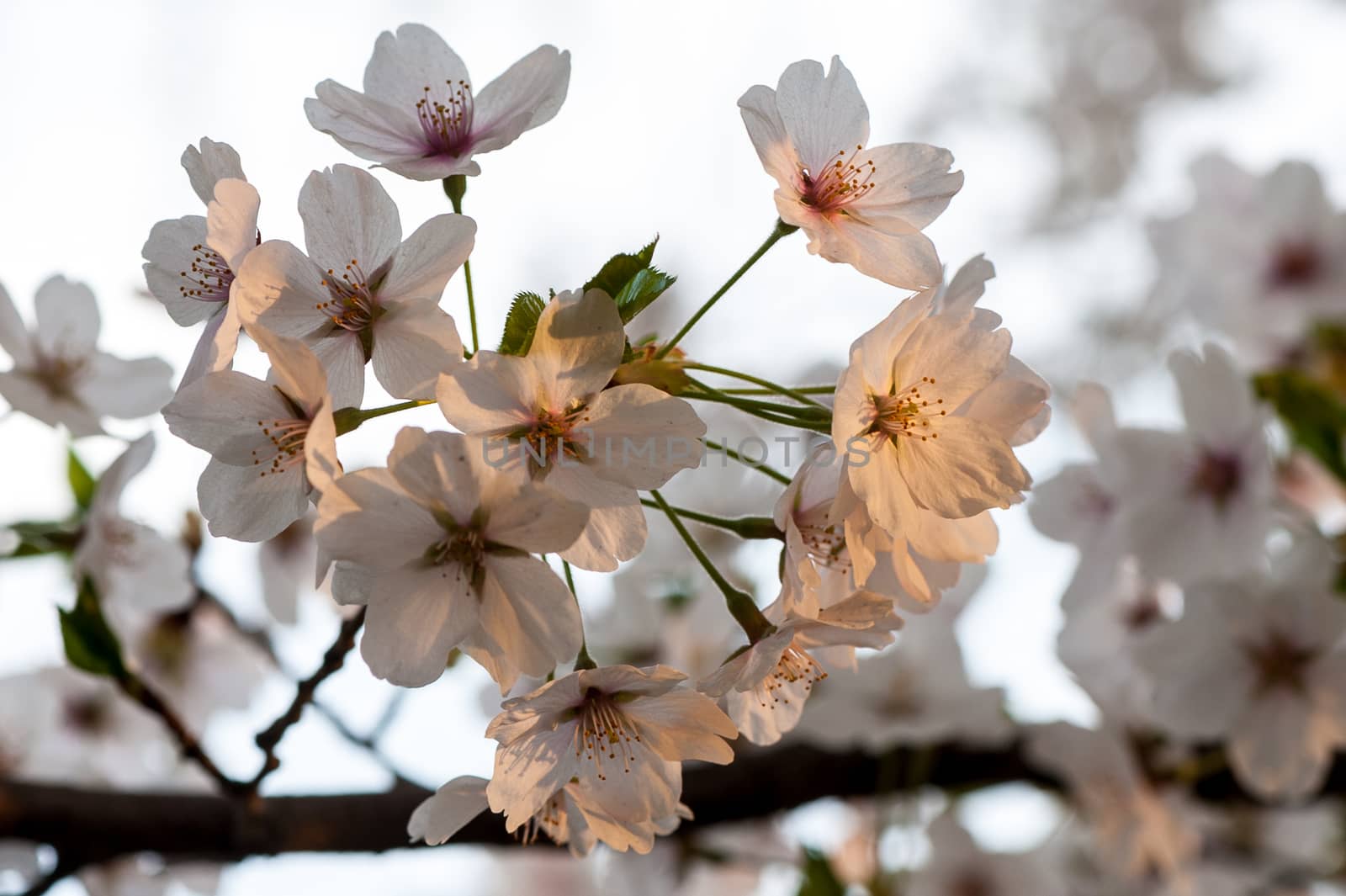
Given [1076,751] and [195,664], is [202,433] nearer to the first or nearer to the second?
[195,664]

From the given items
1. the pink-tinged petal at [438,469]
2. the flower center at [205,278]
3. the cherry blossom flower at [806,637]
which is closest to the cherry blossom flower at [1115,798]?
the cherry blossom flower at [806,637]

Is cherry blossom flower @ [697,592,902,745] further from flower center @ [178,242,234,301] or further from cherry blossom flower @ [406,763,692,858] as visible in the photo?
flower center @ [178,242,234,301]

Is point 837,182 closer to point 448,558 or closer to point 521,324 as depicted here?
point 521,324

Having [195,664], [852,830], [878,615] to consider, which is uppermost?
[878,615]

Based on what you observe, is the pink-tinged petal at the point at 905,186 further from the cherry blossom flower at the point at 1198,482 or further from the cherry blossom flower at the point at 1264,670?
the cherry blossom flower at the point at 1264,670

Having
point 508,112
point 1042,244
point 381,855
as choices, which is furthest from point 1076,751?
point 1042,244

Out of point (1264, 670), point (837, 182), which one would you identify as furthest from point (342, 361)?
point (1264, 670)
